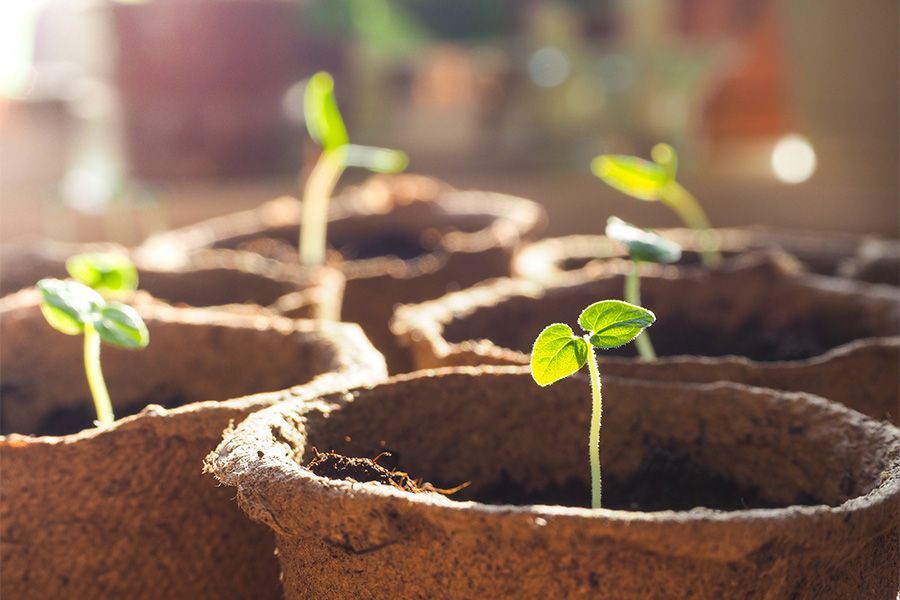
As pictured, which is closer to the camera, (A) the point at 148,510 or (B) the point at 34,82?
(A) the point at 148,510

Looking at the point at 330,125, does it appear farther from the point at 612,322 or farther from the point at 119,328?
the point at 612,322

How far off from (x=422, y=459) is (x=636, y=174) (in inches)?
25.4

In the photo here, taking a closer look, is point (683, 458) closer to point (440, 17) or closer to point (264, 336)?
point (264, 336)

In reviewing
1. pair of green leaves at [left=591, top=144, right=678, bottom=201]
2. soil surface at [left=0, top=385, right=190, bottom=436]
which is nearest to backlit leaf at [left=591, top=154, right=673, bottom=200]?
pair of green leaves at [left=591, top=144, right=678, bottom=201]

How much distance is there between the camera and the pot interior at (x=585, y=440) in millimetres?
1049

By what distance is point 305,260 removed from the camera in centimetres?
224

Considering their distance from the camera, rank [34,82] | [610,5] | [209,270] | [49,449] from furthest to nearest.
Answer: [34,82] → [610,5] → [209,270] → [49,449]

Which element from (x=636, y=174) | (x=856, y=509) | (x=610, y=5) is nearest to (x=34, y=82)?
(x=610, y=5)

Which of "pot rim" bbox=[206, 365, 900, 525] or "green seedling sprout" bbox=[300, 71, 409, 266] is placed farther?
"green seedling sprout" bbox=[300, 71, 409, 266]

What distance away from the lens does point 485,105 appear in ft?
17.1

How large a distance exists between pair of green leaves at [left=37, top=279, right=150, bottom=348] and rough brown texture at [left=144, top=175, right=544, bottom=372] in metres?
0.72

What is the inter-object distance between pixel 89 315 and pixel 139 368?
36 centimetres

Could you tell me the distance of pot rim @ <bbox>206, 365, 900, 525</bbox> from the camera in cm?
75

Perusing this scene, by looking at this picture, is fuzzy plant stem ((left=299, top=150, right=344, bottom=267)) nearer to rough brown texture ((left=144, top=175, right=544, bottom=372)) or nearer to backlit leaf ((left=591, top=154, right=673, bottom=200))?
rough brown texture ((left=144, top=175, right=544, bottom=372))
